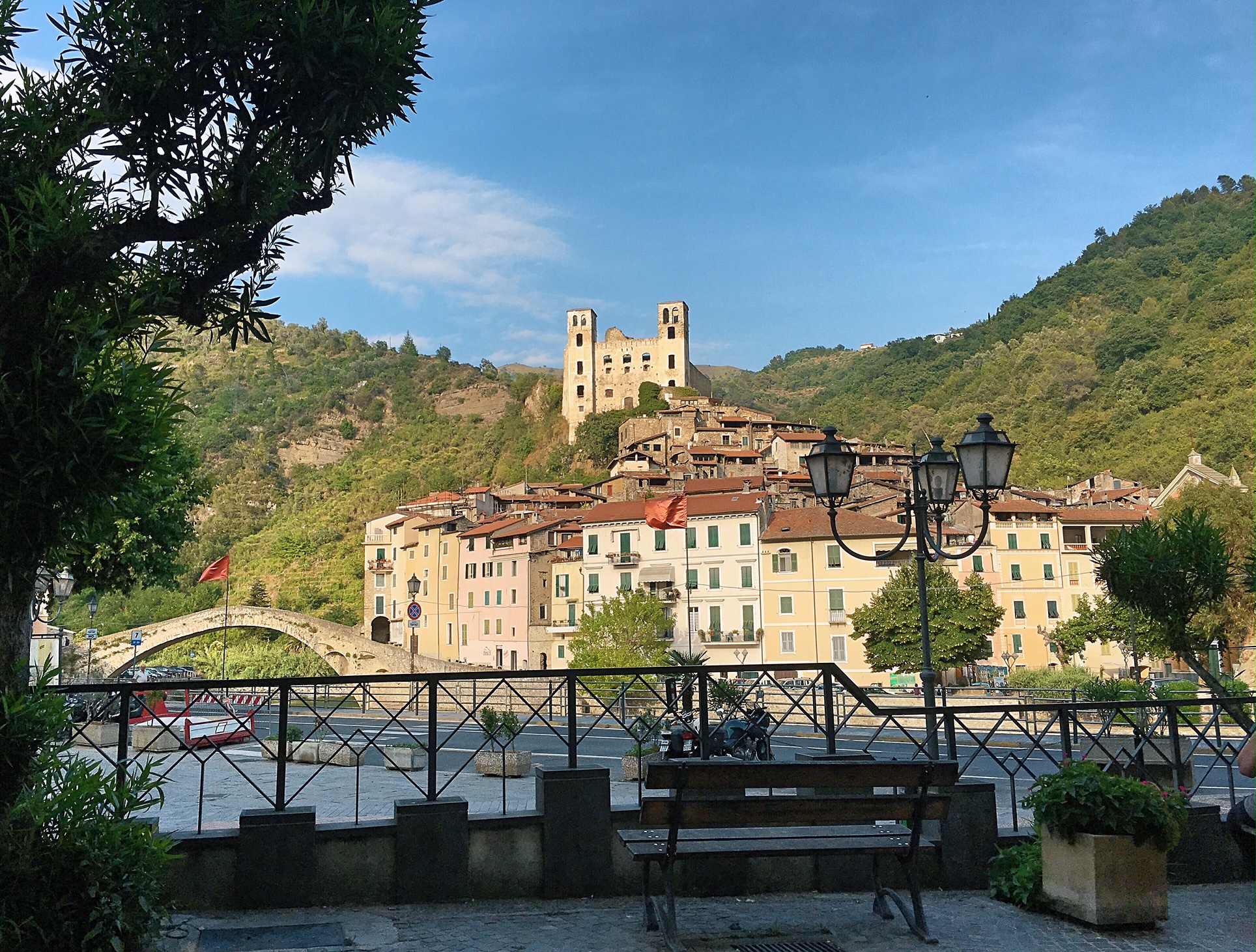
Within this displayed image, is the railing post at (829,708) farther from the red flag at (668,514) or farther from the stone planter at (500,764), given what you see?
the red flag at (668,514)

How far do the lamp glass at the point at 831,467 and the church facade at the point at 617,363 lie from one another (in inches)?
4166

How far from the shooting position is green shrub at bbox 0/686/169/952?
393 cm

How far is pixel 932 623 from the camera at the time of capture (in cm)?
Answer: 4184

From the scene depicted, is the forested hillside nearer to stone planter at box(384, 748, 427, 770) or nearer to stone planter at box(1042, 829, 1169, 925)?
stone planter at box(384, 748, 427, 770)

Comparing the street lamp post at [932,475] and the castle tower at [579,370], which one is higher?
the castle tower at [579,370]

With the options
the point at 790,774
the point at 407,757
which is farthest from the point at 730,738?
the point at 790,774

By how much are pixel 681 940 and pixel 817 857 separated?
5.38 feet

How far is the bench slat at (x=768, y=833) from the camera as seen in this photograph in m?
5.57

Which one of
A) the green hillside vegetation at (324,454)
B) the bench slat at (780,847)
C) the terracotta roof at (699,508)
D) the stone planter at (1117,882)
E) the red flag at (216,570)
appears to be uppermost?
the green hillside vegetation at (324,454)

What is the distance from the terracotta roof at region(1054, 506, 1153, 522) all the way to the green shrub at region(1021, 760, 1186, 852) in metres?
51.0

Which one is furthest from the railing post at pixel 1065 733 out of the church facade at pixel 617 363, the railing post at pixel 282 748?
the church facade at pixel 617 363

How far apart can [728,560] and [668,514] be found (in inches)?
326

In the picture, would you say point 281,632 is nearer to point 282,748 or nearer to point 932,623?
point 932,623

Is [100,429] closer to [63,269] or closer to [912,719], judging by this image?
[63,269]
